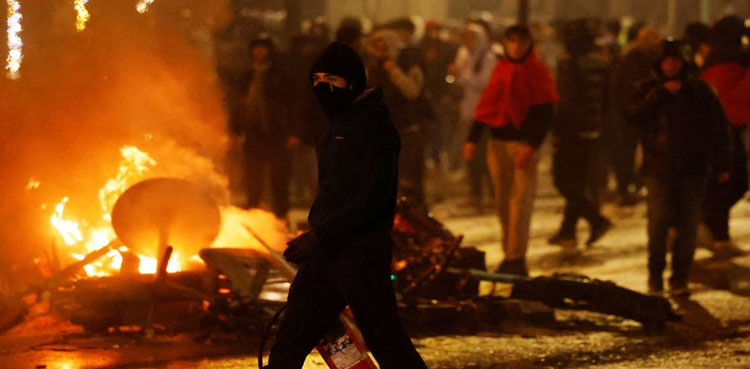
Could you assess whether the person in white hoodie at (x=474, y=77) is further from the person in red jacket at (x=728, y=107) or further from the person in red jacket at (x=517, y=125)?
the person in red jacket at (x=517, y=125)

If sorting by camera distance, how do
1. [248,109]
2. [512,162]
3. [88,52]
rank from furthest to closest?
[248,109], [512,162], [88,52]

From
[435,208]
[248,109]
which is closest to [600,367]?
[248,109]

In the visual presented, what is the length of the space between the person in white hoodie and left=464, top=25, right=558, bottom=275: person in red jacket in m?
4.58

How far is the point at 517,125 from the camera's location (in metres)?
10.7

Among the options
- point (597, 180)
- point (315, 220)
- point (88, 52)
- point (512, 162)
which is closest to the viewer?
point (315, 220)

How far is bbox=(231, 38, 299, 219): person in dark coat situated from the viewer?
12172 millimetres

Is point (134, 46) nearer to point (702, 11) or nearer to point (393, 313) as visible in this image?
point (393, 313)

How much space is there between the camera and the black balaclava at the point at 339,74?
5.69 metres

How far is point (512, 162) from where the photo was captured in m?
10.9

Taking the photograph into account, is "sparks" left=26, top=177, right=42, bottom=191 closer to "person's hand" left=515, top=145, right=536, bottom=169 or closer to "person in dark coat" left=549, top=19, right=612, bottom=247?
"person's hand" left=515, top=145, right=536, bottom=169

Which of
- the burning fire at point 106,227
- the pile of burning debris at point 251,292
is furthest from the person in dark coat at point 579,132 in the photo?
the burning fire at point 106,227

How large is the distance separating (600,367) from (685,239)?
112 inches

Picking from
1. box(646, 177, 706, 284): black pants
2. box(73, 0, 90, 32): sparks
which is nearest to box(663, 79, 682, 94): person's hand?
box(646, 177, 706, 284): black pants

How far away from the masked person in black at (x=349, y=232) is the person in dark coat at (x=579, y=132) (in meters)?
6.88
